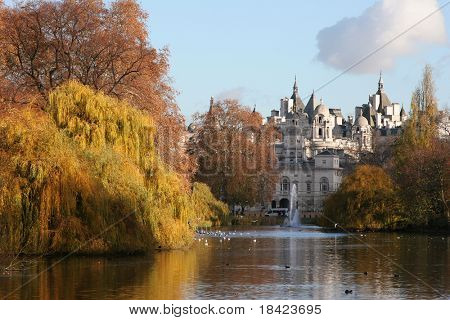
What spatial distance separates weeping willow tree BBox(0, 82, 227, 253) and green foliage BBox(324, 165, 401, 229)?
2623 centimetres

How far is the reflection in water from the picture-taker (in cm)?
1998

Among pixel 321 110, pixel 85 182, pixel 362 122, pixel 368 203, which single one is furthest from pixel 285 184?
pixel 85 182

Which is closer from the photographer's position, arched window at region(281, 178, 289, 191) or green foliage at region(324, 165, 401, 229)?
green foliage at region(324, 165, 401, 229)

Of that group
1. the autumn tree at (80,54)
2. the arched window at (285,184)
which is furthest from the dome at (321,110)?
the autumn tree at (80,54)

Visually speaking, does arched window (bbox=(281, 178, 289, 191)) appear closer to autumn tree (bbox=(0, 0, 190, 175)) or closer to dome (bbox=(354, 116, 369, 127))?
dome (bbox=(354, 116, 369, 127))

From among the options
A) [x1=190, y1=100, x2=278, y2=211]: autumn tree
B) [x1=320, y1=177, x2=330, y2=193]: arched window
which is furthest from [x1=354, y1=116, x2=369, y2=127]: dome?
[x1=190, y1=100, x2=278, y2=211]: autumn tree

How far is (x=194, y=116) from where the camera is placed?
3238 inches

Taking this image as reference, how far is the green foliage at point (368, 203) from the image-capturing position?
57312mm

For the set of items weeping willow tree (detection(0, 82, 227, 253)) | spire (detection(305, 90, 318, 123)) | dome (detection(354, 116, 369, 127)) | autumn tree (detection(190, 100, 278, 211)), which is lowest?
weeping willow tree (detection(0, 82, 227, 253))

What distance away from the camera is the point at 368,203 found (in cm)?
5809
